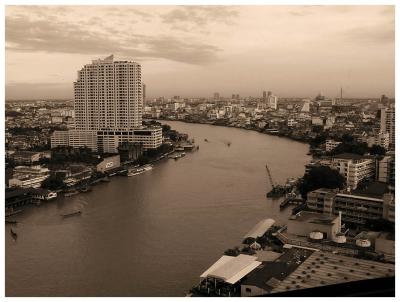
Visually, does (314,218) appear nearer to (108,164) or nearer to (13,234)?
(13,234)

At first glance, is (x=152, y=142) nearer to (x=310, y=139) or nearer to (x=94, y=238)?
(x=310, y=139)

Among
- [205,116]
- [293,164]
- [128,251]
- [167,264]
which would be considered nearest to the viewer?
[167,264]

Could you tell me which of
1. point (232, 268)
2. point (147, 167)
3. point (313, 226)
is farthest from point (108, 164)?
point (232, 268)

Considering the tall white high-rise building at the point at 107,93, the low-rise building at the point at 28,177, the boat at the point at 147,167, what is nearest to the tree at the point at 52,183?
the low-rise building at the point at 28,177

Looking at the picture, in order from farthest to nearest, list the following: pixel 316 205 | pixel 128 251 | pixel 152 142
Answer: pixel 152 142
pixel 316 205
pixel 128 251

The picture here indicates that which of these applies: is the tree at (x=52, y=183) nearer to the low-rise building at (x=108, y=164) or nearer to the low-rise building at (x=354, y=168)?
the low-rise building at (x=108, y=164)

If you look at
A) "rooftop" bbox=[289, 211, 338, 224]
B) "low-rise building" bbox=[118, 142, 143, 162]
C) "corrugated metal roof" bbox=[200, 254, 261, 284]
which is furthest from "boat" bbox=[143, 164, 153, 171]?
"corrugated metal roof" bbox=[200, 254, 261, 284]
